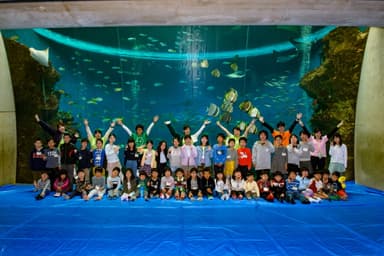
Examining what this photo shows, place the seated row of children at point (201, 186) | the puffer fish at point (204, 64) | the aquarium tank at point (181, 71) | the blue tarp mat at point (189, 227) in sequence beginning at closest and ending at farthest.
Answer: the blue tarp mat at point (189, 227) → the seated row of children at point (201, 186) → the aquarium tank at point (181, 71) → the puffer fish at point (204, 64)

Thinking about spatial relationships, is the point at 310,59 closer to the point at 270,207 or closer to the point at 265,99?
the point at 265,99

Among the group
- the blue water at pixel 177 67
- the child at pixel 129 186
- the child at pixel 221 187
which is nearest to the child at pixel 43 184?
the child at pixel 129 186

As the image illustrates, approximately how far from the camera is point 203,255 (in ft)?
12.4

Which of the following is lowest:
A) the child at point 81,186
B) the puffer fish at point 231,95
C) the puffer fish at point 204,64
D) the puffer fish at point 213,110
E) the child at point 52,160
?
the child at point 81,186

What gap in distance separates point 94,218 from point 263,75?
747cm

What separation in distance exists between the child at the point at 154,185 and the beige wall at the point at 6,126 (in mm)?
4721

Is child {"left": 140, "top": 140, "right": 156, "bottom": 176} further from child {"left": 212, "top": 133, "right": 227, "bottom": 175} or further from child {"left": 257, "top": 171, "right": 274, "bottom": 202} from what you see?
child {"left": 257, "top": 171, "right": 274, "bottom": 202}

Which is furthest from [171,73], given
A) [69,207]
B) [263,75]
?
[69,207]

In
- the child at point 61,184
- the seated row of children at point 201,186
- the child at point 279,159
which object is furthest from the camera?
the child at point 279,159

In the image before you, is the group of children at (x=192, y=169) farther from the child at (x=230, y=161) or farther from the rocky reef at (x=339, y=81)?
the rocky reef at (x=339, y=81)

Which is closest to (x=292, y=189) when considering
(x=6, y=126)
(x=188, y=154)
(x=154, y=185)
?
(x=188, y=154)

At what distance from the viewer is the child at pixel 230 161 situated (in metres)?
7.44

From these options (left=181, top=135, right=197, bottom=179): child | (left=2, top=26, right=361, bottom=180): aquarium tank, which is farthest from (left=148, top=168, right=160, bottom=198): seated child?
(left=2, top=26, right=361, bottom=180): aquarium tank

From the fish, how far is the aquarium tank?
7 cm
